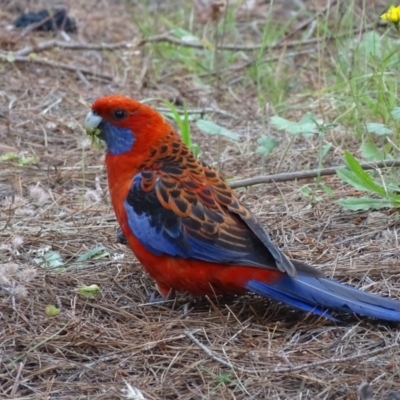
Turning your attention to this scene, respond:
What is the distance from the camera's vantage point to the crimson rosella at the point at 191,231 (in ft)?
11.8

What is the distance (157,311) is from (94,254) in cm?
68

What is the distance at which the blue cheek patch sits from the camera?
4113 millimetres

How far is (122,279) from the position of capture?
164 inches

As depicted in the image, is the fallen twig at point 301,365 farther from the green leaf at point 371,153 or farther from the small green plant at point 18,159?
the small green plant at point 18,159

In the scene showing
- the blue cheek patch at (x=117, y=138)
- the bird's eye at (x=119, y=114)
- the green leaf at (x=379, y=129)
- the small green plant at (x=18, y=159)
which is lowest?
the small green plant at (x=18, y=159)

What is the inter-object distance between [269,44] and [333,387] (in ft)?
15.4

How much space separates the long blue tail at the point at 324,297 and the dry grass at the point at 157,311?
7cm

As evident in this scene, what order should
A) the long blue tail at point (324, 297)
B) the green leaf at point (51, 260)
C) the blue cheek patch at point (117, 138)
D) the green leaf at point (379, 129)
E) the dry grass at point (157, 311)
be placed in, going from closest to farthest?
the dry grass at point (157, 311) → the long blue tail at point (324, 297) → the blue cheek patch at point (117, 138) → the green leaf at point (51, 260) → the green leaf at point (379, 129)

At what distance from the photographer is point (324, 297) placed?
3.57 m

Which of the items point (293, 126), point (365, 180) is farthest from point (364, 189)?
point (293, 126)

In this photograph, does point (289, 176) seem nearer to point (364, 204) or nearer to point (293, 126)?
point (293, 126)

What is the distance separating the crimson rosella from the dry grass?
0.11 meters

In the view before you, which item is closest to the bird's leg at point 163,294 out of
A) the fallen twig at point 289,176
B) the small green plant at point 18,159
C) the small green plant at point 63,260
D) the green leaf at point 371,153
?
the small green plant at point 63,260

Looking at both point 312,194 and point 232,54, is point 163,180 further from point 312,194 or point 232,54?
point 232,54
